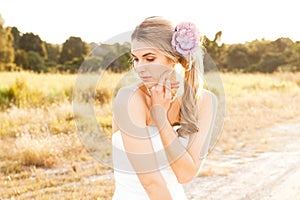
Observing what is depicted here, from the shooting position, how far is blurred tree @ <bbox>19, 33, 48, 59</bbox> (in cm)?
2747

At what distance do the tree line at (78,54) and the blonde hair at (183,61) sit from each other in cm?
2135

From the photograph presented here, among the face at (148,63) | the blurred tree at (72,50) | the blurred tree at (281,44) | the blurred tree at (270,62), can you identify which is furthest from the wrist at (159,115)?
the blurred tree at (281,44)

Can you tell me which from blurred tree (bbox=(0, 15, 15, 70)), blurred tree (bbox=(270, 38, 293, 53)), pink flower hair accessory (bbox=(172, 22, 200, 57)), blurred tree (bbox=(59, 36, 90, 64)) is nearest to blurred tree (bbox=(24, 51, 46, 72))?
blurred tree (bbox=(59, 36, 90, 64))

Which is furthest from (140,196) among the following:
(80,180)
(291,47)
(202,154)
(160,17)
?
(291,47)

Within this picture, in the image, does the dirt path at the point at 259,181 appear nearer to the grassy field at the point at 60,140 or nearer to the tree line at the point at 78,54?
the grassy field at the point at 60,140

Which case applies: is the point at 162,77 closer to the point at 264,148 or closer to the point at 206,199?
the point at 206,199

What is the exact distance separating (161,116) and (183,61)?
16.0 inches

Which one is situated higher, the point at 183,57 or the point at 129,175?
the point at 183,57

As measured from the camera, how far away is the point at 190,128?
7.55 ft

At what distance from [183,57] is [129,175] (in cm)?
60

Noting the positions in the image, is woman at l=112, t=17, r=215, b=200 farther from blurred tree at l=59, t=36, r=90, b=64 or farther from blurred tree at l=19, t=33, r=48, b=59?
blurred tree at l=19, t=33, r=48, b=59

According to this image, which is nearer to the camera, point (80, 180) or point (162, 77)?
point (162, 77)

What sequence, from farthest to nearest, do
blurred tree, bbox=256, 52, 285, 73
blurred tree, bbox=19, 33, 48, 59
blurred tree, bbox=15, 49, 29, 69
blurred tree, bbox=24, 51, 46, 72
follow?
1. blurred tree, bbox=256, 52, 285, 73
2. blurred tree, bbox=19, 33, 48, 59
3. blurred tree, bbox=15, 49, 29, 69
4. blurred tree, bbox=24, 51, 46, 72

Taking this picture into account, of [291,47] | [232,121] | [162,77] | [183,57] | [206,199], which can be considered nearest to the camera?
[162,77]
